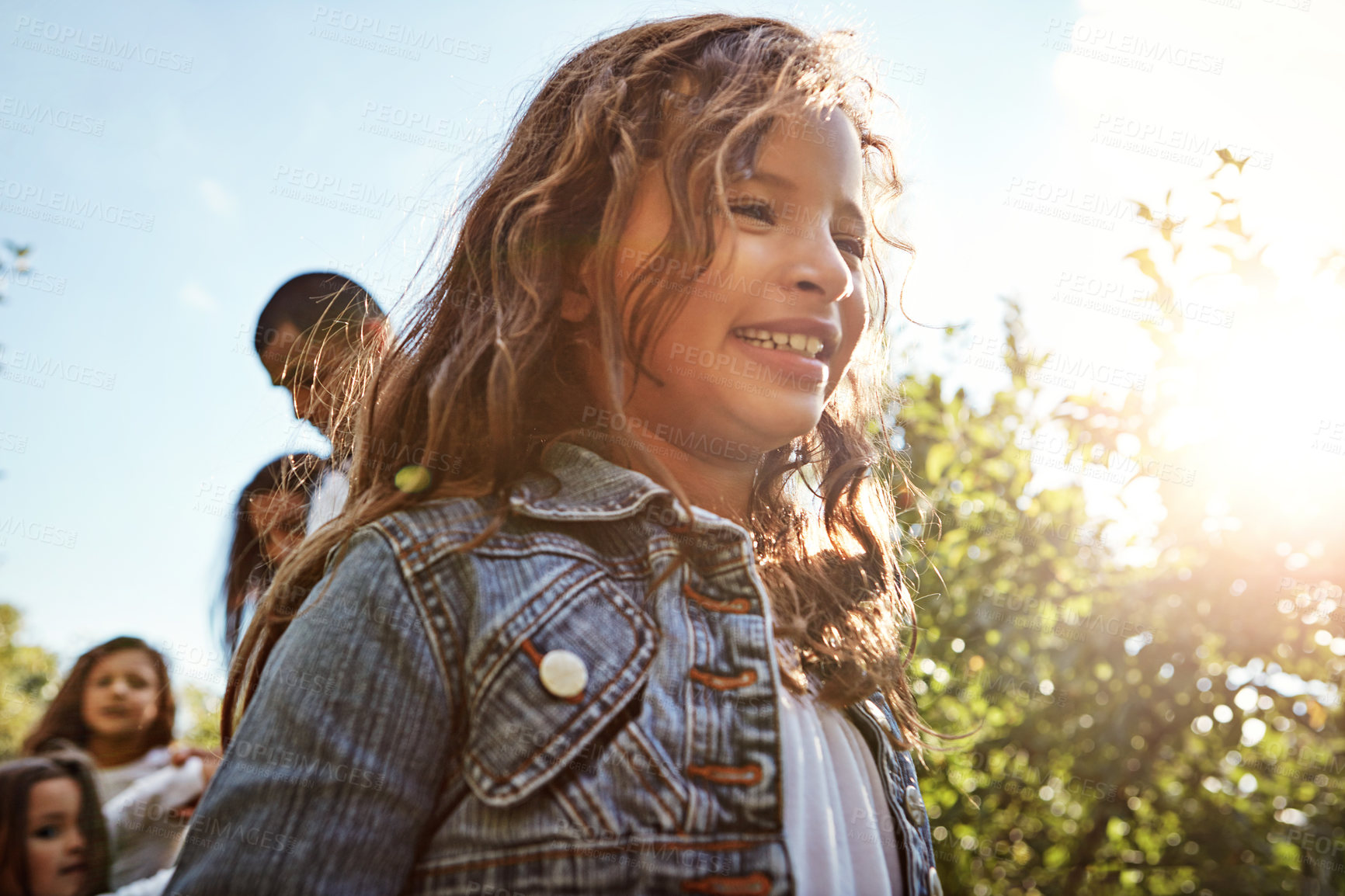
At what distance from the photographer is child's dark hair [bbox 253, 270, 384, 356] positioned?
252 cm

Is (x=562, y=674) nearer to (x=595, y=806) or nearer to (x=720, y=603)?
(x=595, y=806)

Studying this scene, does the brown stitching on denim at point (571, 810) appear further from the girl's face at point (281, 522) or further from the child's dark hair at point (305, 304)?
the child's dark hair at point (305, 304)

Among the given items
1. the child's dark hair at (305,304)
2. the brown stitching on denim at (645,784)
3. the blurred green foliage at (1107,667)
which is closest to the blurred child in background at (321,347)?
the child's dark hair at (305,304)

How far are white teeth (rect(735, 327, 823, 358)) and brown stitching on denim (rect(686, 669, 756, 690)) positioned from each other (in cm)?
54

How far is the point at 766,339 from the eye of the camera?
1.44 metres

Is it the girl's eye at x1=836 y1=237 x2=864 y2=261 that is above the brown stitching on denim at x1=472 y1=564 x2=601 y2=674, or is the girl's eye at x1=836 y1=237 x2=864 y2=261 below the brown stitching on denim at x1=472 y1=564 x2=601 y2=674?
above

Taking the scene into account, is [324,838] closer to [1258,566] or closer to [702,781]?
[702,781]

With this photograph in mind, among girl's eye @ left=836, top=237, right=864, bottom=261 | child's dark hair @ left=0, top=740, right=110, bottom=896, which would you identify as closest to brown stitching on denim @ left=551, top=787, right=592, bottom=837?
girl's eye @ left=836, top=237, right=864, bottom=261

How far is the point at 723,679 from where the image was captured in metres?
1.17

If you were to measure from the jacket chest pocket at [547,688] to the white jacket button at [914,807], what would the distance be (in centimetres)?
67

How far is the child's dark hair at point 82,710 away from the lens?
273 cm

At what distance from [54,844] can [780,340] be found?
227cm

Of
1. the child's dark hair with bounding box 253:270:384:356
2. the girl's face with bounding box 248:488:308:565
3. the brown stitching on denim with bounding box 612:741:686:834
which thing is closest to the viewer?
the brown stitching on denim with bounding box 612:741:686:834

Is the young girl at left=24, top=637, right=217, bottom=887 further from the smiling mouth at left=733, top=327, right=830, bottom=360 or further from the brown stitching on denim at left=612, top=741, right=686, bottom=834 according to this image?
the smiling mouth at left=733, top=327, right=830, bottom=360
